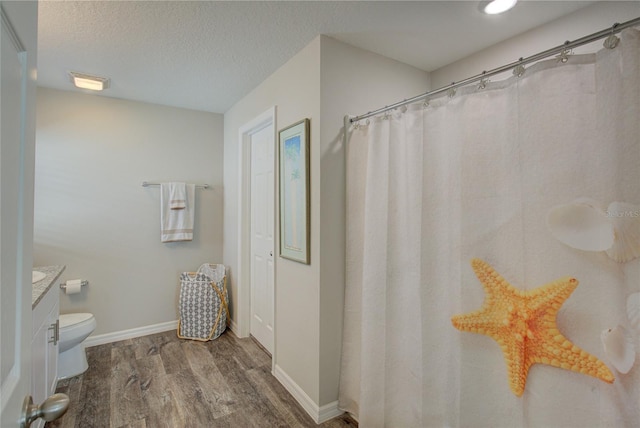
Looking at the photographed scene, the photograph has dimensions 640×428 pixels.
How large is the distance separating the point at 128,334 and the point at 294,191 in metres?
2.37

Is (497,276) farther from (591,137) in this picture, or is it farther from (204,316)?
(204,316)

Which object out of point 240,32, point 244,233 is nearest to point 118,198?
point 244,233

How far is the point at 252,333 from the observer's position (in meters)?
3.09

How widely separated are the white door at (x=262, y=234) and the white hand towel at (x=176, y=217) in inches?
28.5

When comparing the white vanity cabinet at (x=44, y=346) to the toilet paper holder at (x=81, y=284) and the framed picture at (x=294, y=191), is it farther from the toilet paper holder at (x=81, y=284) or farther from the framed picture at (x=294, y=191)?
Result: the framed picture at (x=294, y=191)

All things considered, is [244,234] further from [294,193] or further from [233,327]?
[294,193]

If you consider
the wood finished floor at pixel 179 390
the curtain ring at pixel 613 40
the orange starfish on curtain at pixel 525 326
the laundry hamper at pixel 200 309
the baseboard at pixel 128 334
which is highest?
the curtain ring at pixel 613 40

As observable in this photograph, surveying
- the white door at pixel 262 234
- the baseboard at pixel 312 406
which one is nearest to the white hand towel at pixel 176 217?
the white door at pixel 262 234

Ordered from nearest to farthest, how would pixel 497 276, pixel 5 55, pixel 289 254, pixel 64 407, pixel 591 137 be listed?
pixel 5 55 < pixel 64 407 < pixel 591 137 < pixel 497 276 < pixel 289 254

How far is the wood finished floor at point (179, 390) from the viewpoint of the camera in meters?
1.91

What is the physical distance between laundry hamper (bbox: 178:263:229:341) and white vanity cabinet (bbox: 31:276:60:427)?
1.08 metres

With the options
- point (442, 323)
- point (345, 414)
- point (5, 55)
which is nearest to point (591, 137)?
point (442, 323)

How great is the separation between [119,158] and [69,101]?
2.02 ft

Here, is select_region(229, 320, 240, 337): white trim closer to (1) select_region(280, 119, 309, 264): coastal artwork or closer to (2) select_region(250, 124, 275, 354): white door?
(2) select_region(250, 124, 275, 354): white door
